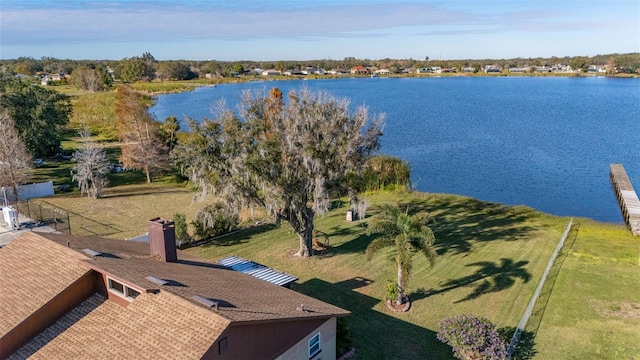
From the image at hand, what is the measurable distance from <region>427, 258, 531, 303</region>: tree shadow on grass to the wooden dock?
11.9 m

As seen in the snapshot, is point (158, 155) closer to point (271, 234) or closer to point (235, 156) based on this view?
point (271, 234)

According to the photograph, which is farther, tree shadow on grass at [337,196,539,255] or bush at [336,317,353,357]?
tree shadow on grass at [337,196,539,255]

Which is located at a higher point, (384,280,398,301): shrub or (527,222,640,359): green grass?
(384,280,398,301): shrub

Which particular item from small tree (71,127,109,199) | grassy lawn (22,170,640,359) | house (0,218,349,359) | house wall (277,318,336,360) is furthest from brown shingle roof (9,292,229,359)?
small tree (71,127,109,199)

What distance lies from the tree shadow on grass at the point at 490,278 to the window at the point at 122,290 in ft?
43.4

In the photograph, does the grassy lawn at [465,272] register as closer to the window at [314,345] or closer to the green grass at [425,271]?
the green grass at [425,271]

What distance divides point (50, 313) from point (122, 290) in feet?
6.04

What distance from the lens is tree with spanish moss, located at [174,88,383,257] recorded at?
2259 cm

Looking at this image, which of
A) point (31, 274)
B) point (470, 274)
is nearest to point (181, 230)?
point (31, 274)

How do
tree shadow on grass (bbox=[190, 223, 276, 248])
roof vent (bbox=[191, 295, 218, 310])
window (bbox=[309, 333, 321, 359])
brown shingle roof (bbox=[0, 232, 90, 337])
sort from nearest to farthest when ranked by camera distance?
roof vent (bbox=[191, 295, 218, 310]), brown shingle roof (bbox=[0, 232, 90, 337]), window (bbox=[309, 333, 321, 359]), tree shadow on grass (bbox=[190, 223, 276, 248])

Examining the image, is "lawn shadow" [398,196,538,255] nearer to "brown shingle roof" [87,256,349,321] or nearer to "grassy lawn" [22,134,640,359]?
"grassy lawn" [22,134,640,359]

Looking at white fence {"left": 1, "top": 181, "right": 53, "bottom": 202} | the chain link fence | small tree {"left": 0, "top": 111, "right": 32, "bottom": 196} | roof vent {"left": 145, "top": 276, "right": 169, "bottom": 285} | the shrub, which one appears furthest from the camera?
white fence {"left": 1, "top": 181, "right": 53, "bottom": 202}

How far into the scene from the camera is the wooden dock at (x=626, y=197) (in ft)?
100

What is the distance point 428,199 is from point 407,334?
2024 cm
